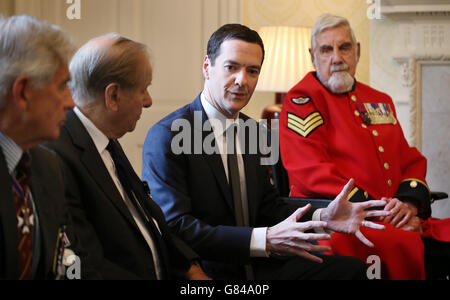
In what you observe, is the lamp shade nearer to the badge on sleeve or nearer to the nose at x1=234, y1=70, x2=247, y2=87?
the badge on sleeve

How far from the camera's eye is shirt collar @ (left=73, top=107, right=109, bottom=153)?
5.03ft

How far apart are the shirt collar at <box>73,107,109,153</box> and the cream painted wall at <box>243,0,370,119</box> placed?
2655 millimetres

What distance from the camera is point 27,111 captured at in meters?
1.12

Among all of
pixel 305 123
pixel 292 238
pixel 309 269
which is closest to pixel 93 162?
pixel 292 238

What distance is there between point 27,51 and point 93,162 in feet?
1.46

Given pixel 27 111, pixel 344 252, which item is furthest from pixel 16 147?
pixel 344 252

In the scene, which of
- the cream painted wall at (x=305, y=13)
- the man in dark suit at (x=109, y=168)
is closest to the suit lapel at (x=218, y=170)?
the man in dark suit at (x=109, y=168)

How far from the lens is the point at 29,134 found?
1141 mm

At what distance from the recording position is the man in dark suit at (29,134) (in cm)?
108

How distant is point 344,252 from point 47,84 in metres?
1.53

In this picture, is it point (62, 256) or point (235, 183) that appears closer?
point (62, 256)

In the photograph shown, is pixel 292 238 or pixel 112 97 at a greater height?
pixel 112 97

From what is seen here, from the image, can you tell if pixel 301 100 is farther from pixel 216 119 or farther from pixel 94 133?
pixel 94 133

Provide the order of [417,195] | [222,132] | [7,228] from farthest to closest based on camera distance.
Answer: [417,195]
[222,132]
[7,228]
